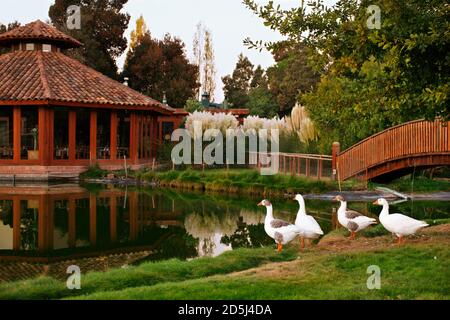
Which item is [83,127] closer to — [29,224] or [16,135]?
[16,135]

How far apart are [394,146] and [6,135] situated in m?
16.6

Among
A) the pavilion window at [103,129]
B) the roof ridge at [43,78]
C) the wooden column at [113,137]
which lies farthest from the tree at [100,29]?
the wooden column at [113,137]

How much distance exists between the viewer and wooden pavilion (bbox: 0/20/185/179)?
2416cm

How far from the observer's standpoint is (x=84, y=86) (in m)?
26.3

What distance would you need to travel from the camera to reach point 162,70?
135 feet

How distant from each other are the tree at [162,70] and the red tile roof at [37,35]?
11538mm

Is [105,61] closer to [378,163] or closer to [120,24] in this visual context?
[120,24]

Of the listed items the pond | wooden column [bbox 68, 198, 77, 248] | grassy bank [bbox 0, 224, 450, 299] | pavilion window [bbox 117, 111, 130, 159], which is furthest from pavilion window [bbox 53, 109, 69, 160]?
grassy bank [bbox 0, 224, 450, 299]

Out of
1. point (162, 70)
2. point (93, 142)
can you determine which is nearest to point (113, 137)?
point (93, 142)

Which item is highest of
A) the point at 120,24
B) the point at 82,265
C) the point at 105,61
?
the point at 120,24
